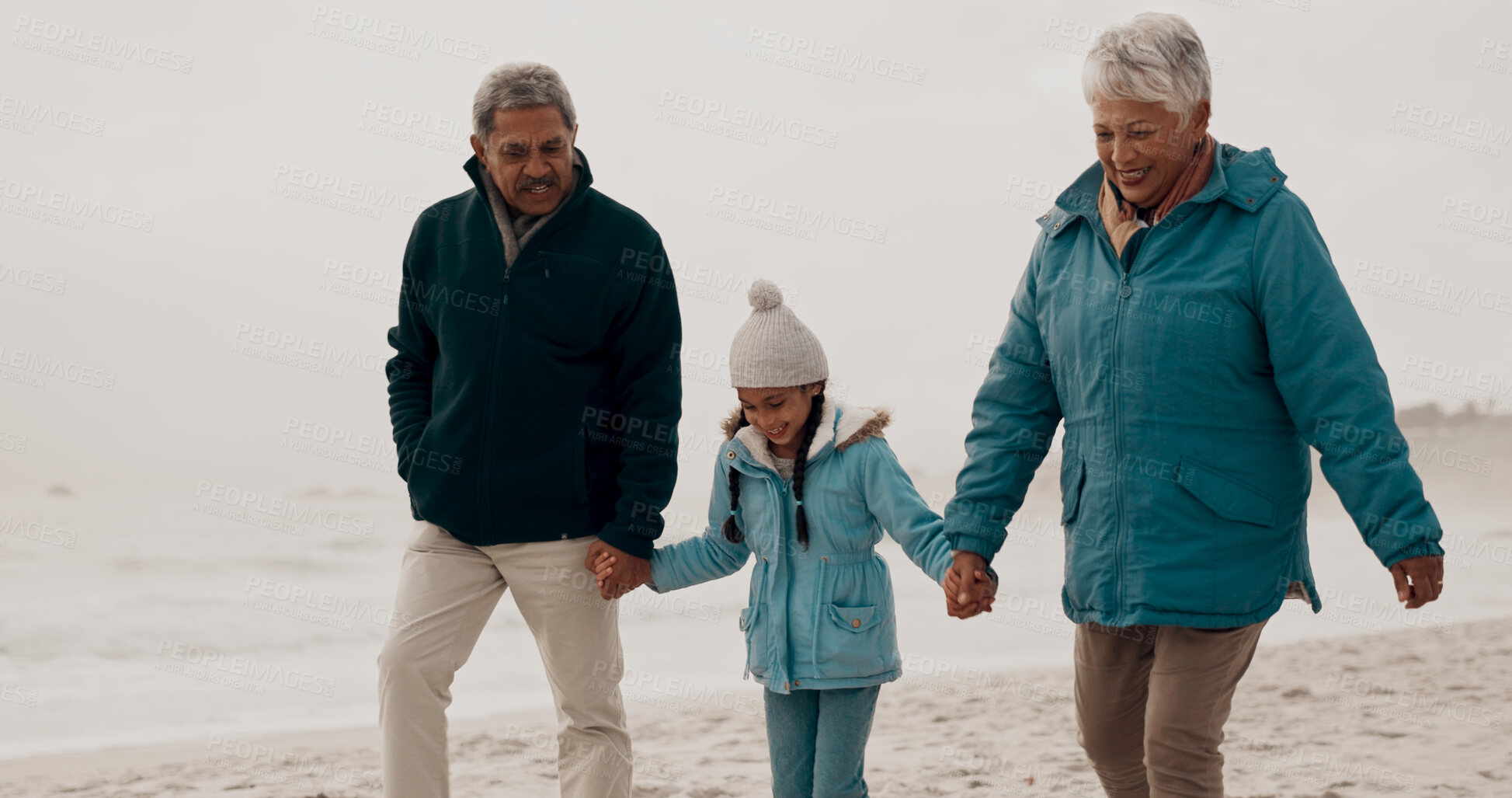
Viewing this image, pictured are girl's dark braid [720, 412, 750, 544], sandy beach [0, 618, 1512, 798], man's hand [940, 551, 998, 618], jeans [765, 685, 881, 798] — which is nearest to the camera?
man's hand [940, 551, 998, 618]

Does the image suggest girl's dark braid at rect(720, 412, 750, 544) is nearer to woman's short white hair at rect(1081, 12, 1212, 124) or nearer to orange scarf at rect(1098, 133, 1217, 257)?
orange scarf at rect(1098, 133, 1217, 257)

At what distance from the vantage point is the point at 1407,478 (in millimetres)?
2279

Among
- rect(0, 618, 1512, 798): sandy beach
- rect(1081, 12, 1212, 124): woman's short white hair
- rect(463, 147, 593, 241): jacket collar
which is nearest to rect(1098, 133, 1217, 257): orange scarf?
rect(1081, 12, 1212, 124): woman's short white hair

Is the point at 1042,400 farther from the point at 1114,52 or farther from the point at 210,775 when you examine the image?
the point at 210,775

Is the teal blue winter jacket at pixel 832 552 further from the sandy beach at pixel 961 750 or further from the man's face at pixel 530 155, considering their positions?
the sandy beach at pixel 961 750

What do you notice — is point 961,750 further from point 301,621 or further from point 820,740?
point 301,621

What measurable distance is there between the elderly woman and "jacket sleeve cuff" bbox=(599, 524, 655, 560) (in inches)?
43.0

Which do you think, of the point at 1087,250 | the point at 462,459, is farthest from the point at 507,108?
the point at 1087,250

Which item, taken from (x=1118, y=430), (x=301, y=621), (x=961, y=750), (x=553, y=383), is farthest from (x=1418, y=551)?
(x=301, y=621)

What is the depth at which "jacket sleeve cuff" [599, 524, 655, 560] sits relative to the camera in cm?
312

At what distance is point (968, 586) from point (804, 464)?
564 mm

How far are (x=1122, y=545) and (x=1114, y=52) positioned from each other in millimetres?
988

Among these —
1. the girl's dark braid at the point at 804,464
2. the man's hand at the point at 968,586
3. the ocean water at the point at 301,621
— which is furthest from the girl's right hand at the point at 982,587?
the ocean water at the point at 301,621

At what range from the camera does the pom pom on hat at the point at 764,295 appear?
3.20 metres
